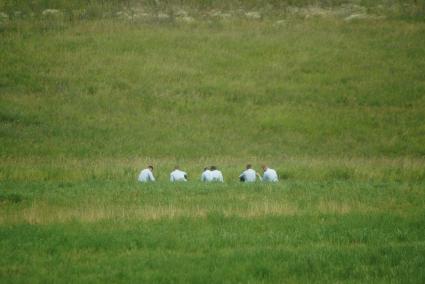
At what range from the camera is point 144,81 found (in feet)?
180

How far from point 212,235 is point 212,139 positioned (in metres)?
26.9

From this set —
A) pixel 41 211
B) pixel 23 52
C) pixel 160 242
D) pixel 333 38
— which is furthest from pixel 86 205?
pixel 333 38

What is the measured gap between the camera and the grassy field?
15610 millimetres

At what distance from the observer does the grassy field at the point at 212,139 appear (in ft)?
51.2

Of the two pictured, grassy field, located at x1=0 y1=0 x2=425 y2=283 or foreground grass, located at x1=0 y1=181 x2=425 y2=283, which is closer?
foreground grass, located at x1=0 y1=181 x2=425 y2=283

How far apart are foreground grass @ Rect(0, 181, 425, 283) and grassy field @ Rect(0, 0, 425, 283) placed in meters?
0.06

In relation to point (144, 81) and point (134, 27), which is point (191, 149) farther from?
point (134, 27)

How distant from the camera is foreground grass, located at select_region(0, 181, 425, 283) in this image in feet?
47.2

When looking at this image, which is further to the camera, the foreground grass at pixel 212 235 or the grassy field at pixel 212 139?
the grassy field at pixel 212 139

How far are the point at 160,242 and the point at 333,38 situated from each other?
4882cm

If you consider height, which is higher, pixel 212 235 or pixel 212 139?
pixel 212 235

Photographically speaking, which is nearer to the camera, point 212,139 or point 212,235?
point 212,235

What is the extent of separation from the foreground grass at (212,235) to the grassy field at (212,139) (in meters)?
0.06

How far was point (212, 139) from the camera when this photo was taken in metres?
44.1
